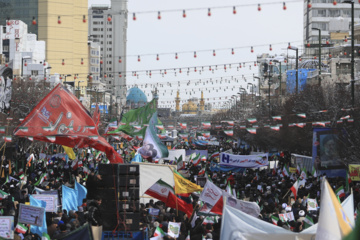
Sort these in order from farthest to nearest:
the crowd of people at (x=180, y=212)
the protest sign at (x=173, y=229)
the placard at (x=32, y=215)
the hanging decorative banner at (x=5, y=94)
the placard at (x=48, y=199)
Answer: the hanging decorative banner at (x=5, y=94) → the placard at (x=48, y=199) → the crowd of people at (x=180, y=212) → the protest sign at (x=173, y=229) → the placard at (x=32, y=215)

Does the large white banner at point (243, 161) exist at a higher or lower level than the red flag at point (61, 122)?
lower

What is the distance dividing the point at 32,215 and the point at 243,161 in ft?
62.3

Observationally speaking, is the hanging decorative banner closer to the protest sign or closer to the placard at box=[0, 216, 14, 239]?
the protest sign

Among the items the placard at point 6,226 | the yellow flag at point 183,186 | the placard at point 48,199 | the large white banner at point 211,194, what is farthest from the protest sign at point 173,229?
the yellow flag at point 183,186

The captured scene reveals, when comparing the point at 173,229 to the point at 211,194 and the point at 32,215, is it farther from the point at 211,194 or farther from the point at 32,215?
the point at 32,215

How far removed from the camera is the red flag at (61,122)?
66.0 ft

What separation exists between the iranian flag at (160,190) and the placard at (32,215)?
534cm

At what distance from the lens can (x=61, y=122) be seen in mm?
20328

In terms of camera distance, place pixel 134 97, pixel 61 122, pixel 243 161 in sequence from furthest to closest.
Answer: pixel 134 97 → pixel 243 161 → pixel 61 122

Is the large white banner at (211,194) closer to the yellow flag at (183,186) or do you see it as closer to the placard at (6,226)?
the yellow flag at (183,186)

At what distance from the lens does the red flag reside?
20109 millimetres

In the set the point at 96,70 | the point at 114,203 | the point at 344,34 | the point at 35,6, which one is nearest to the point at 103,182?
the point at 114,203

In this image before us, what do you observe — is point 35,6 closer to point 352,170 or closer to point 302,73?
point 302,73

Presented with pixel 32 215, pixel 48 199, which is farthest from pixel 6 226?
pixel 48 199
